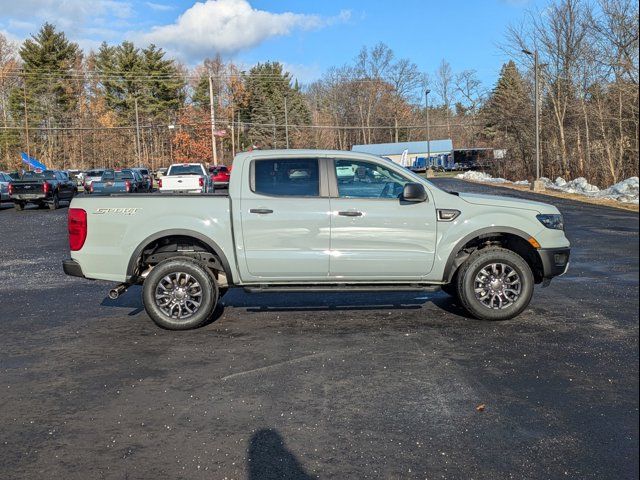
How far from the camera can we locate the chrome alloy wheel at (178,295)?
662cm

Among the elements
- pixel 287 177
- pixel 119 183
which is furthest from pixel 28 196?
pixel 287 177

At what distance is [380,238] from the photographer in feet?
21.4

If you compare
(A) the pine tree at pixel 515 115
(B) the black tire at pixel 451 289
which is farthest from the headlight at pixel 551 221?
(A) the pine tree at pixel 515 115

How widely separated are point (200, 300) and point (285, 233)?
123 centimetres

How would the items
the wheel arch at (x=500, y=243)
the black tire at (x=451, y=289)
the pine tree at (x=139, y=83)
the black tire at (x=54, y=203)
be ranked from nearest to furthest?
the wheel arch at (x=500, y=243)
the black tire at (x=451, y=289)
the black tire at (x=54, y=203)
the pine tree at (x=139, y=83)

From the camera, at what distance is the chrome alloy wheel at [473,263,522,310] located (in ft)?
21.9

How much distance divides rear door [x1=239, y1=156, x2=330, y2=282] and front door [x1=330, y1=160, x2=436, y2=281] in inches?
5.5

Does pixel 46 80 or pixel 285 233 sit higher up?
pixel 46 80

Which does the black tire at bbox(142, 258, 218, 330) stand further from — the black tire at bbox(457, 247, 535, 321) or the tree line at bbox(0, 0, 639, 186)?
the tree line at bbox(0, 0, 639, 186)

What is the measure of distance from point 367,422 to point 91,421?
199 cm

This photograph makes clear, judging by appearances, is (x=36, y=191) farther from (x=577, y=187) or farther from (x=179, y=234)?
(x=577, y=187)

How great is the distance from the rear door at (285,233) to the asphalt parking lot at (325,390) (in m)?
0.67

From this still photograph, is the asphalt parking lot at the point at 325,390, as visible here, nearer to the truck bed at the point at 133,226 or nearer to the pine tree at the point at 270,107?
the truck bed at the point at 133,226

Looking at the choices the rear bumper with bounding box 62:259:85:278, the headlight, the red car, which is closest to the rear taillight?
the rear bumper with bounding box 62:259:85:278
